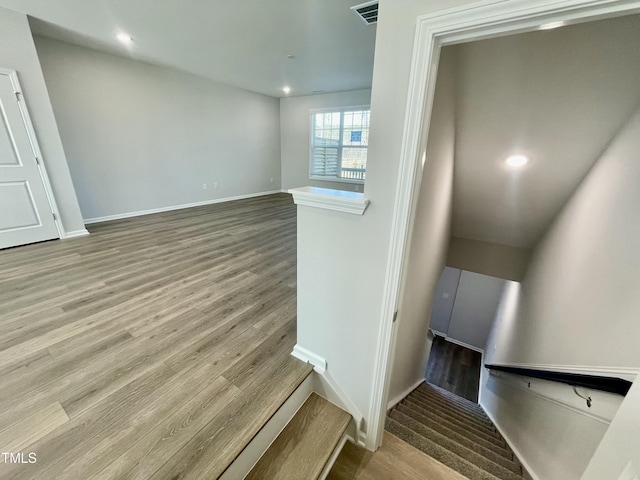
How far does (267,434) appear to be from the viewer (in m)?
1.31

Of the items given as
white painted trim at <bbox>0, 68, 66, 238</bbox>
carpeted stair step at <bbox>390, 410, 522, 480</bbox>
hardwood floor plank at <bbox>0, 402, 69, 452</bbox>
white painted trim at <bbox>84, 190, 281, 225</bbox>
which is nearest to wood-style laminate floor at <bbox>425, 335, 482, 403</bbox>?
carpeted stair step at <bbox>390, 410, 522, 480</bbox>

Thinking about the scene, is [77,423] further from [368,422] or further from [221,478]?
[368,422]

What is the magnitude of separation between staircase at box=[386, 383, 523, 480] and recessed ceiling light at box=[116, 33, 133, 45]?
521 cm

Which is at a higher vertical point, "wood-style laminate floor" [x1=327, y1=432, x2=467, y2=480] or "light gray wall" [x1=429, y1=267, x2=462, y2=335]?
"wood-style laminate floor" [x1=327, y1=432, x2=467, y2=480]

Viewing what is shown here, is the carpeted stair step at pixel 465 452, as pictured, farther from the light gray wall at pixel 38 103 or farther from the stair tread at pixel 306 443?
the light gray wall at pixel 38 103

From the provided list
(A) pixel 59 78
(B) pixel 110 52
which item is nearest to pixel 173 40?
(B) pixel 110 52

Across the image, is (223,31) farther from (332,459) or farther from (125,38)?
(332,459)

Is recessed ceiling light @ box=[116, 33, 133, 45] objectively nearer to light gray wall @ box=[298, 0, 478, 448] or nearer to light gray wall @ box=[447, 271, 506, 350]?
light gray wall @ box=[298, 0, 478, 448]

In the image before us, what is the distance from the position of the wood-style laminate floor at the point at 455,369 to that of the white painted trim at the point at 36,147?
707 cm

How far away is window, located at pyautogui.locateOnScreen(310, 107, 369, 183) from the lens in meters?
6.14

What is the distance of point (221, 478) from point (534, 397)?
2.45m

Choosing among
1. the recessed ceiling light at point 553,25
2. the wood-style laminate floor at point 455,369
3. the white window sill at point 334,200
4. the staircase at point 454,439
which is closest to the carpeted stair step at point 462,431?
the staircase at point 454,439

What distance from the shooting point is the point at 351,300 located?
1402mm

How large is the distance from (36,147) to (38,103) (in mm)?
518
